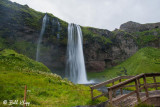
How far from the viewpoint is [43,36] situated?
4656 cm

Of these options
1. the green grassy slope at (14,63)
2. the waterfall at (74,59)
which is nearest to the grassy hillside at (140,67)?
the waterfall at (74,59)

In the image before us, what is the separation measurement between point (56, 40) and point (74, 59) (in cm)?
1053

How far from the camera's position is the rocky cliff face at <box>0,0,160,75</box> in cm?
4169

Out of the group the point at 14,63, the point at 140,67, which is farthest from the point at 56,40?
the point at 140,67

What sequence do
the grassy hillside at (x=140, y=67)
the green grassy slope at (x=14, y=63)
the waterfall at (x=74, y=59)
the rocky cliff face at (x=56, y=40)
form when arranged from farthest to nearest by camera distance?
1. the waterfall at (x=74, y=59)
2. the grassy hillside at (x=140, y=67)
3. the rocky cliff face at (x=56, y=40)
4. the green grassy slope at (x=14, y=63)

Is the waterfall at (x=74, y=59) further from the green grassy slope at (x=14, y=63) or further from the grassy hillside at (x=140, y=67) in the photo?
the green grassy slope at (x=14, y=63)

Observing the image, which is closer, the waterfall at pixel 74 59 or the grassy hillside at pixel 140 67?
the grassy hillside at pixel 140 67

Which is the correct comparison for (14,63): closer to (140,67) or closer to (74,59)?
(74,59)

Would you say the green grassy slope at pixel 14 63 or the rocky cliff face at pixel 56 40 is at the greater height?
the rocky cliff face at pixel 56 40

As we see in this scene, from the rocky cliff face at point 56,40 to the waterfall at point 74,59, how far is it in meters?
2.49

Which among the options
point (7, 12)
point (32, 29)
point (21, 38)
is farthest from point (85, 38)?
point (7, 12)

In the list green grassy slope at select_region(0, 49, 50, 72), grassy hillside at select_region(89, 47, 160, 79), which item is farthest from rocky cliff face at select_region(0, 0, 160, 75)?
green grassy slope at select_region(0, 49, 50, 72)

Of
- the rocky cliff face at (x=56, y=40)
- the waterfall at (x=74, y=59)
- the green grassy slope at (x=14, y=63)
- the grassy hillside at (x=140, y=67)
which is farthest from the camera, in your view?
the waterfall at (x=74, y=59)

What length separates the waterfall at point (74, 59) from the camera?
48688 mm
